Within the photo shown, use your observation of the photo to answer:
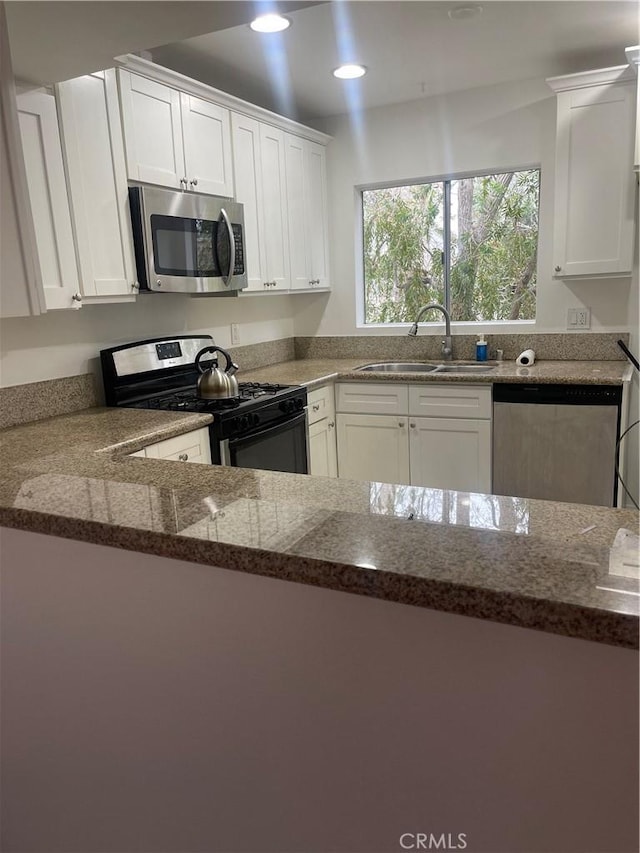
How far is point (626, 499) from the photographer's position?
3.26m

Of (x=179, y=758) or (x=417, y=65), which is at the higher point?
(x=417, y=65)

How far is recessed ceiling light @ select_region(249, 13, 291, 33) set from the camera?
8.13 feet

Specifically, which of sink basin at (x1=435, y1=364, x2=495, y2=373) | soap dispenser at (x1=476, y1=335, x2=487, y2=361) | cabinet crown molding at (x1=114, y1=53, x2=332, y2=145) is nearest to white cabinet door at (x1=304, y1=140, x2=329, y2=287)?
cabinet crown molding at (x1=114, y1=53, x2=332, y2=145)

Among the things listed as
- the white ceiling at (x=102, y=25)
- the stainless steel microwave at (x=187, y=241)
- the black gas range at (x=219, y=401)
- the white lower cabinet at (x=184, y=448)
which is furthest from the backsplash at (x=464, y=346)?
the white ceiling at (x=102, y=25)

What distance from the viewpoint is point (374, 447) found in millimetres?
3660

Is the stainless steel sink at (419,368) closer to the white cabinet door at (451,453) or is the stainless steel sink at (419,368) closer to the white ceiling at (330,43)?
the white cabinet door at (451,453)

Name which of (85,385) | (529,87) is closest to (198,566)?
(85,385)

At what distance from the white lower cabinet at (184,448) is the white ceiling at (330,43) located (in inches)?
48.4

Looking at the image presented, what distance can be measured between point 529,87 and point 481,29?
3.03 ft

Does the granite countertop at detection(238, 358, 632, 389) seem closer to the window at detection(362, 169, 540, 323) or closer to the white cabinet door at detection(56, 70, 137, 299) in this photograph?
the window at detection(362, 169, 540, 323)

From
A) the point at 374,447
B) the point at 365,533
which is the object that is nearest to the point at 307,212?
the point at 374,447

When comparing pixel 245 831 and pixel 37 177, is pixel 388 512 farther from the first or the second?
pixel 37 177

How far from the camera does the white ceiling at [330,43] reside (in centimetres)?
154

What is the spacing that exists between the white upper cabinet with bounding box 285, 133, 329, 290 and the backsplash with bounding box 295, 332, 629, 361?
45 cm
